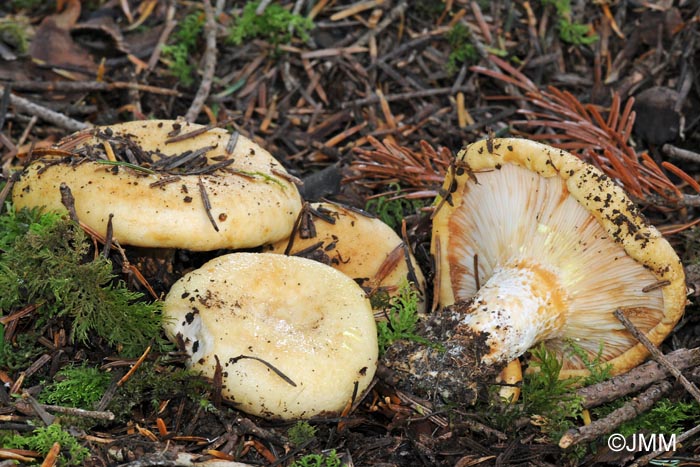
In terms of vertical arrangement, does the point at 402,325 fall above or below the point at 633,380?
above

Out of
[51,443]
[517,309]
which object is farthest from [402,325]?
[51,443]

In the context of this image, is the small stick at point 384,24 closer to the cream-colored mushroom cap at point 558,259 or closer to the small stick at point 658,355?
the cream-colored mushroom cap at point 558,259

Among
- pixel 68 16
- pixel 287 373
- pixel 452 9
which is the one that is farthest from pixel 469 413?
pixel 68 16

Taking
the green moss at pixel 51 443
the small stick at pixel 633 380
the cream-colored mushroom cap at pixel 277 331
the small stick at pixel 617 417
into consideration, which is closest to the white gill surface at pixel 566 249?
the small stick at pixel 633 380

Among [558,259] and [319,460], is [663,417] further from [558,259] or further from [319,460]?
[319,460]

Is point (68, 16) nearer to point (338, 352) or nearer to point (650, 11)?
point (338, 352)

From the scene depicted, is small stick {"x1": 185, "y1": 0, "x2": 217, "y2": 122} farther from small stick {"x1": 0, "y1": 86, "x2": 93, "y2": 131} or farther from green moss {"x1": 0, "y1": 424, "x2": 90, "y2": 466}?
green moss {"x1": 0, "y1": 424, "x2": 90, "y2": 466}

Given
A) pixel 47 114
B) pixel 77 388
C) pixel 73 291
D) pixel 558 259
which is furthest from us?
pixel 47 114
